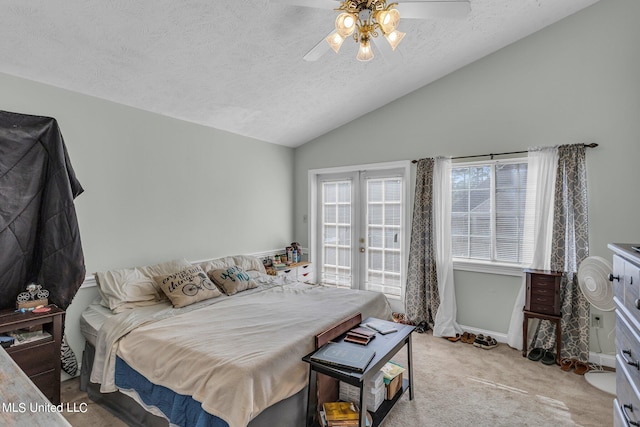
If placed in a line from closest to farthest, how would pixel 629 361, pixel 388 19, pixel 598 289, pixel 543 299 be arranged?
pixel 629 361
pixel 388 19
pixel 598 289
pixel 543 299

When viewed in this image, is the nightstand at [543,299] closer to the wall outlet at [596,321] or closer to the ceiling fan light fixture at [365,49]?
the wall outlet at [596,321]

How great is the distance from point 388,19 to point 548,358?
11.0ft

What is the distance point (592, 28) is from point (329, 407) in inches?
162

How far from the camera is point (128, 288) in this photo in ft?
8.76

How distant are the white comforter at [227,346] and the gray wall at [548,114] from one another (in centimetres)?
216

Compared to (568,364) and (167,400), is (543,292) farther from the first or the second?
(167,400)

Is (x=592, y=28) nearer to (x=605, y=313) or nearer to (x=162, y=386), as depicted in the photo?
(x=605, y=313)

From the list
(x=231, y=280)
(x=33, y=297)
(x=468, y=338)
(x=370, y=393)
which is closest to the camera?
(x=370, y=393)

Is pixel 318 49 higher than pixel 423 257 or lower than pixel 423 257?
higher

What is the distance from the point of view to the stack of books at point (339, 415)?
6.16ft

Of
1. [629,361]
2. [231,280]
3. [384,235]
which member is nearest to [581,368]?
[629,361]

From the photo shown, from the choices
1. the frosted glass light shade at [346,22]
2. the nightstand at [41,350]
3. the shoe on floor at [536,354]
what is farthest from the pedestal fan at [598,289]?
the nightstand at [41,350]

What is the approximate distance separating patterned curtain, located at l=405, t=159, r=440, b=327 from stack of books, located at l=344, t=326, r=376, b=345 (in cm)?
181

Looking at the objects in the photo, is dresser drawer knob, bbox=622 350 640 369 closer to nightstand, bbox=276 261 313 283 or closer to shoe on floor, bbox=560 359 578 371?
shoe on floor, bbox=560 359 578 371
